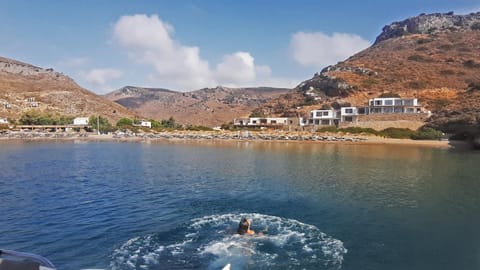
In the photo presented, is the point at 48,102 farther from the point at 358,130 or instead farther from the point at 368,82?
the point at 368,82

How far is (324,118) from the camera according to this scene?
11419 centimetres

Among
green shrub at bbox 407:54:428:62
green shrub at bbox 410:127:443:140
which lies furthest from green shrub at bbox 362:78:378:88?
green shrub at bbox 410:127:443:140

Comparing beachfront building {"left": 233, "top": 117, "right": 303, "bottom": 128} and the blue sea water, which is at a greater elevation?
beachfront building {"left": 233, "top": 117, "right": 303, "bottom": 128}

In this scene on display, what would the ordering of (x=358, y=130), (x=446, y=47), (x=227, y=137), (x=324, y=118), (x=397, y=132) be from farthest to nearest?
1. (x=446, y=47)
2. (x=324, y=118)
3. (x=227, y=137)
4. (x=358, y=130)
5. (x=397, y=132)

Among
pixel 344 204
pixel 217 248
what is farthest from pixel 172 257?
pixel 344 204

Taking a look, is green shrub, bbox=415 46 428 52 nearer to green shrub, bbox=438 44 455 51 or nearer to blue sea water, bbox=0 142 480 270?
green shrub, bbox=438 44 455 51

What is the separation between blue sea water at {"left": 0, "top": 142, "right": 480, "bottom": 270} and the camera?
14.6m

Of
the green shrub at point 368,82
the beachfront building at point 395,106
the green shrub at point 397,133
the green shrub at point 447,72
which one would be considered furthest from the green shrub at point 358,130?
the green shrub at point 447,72

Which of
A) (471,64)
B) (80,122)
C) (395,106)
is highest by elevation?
(471,64)

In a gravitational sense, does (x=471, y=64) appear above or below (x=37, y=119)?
above

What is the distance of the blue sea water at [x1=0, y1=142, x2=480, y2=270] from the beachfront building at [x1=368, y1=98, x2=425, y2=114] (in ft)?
215

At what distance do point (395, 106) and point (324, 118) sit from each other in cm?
2251

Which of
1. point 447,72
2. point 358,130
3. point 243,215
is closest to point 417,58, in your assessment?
point 447,72

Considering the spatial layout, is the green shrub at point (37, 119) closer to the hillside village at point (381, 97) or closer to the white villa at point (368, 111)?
the hillside village at point (381, 97)
